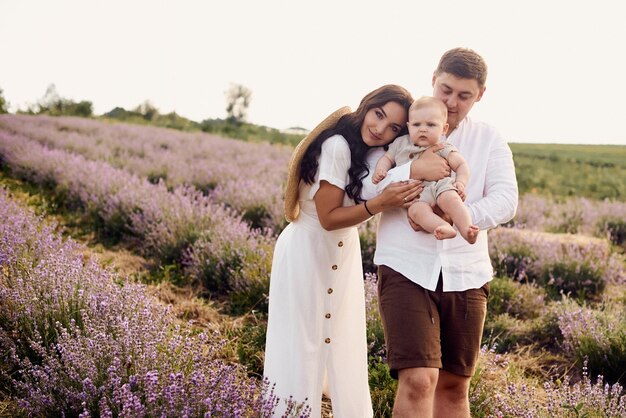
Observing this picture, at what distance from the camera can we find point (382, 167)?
7.98 feet

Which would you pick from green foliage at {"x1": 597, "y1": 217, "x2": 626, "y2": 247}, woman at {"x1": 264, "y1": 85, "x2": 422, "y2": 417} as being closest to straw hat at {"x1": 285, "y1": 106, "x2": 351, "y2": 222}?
woman at {"x1": 264, "y1": 85, "x2": 422, "y2": 417}

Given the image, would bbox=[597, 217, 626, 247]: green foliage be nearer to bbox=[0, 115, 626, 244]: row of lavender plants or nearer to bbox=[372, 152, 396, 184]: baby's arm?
bbox=[0, 115, 626, 244]: row of lavender plants

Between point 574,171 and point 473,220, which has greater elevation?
A: point 574,171

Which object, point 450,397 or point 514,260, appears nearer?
point 450,397

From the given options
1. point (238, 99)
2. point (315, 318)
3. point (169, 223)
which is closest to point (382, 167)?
point (315, 318)

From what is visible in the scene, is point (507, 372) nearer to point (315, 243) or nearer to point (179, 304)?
point (315, 243)

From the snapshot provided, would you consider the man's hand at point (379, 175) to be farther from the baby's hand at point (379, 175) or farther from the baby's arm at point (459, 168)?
the baby's arm at point (459, 168)

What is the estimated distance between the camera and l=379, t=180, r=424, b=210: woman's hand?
2.25 meters

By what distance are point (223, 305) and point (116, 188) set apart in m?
3.56

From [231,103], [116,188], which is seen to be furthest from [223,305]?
[231,103]

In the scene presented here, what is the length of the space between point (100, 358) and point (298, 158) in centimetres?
127

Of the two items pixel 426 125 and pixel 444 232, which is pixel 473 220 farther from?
pixel 426 125

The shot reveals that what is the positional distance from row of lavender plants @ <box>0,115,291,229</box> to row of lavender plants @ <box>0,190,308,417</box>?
3.35 m

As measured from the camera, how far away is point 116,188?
7344 mm
